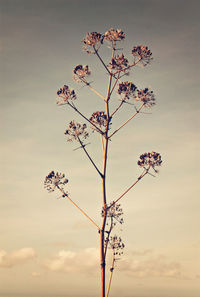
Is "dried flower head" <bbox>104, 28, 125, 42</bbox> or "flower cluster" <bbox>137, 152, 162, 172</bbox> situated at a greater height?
"dried flower head" <bbox>104, 28, 125, 42</bbox>

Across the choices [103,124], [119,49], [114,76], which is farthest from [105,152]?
[119,49]

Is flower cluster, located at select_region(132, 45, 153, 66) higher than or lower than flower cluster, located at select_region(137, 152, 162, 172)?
higher

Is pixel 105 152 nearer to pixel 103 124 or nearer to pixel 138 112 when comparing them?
pixel 103 124

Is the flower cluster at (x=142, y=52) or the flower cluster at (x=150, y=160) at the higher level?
the flower cluster at (x=142, y=52)
